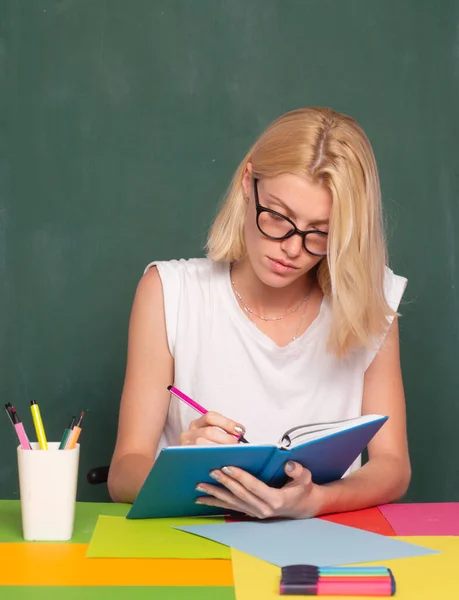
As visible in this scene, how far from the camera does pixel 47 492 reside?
1191 millimetres

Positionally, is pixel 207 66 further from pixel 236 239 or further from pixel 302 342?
pixel 302 342

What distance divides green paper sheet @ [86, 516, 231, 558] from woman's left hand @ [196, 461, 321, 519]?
55mm

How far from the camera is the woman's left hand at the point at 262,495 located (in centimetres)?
127

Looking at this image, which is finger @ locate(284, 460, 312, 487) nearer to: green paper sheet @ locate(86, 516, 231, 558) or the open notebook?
the open notebook

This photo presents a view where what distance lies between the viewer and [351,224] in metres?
1.67

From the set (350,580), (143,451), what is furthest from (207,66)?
(350,580)

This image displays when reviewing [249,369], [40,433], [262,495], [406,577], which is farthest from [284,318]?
[406,577]

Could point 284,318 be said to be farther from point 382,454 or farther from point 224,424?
point 224,424

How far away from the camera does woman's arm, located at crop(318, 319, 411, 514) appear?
4.71ft

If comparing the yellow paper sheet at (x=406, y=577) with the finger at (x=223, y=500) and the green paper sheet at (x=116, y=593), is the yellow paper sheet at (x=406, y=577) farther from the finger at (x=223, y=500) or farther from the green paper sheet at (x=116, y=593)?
the finger at (x=223, y=500)

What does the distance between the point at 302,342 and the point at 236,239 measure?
0.28 metres

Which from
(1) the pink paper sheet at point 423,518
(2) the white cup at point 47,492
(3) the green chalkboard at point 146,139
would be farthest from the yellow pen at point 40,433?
(3) the green chalkboard at point 146,139

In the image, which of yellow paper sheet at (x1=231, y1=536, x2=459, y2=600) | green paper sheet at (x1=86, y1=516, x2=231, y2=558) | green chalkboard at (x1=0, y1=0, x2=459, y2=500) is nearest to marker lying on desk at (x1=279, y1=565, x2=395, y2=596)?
yellow paper sheet at (x1=231, y1=536, x2=459, y2=600)

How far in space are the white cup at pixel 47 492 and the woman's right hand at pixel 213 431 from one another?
0.23m
